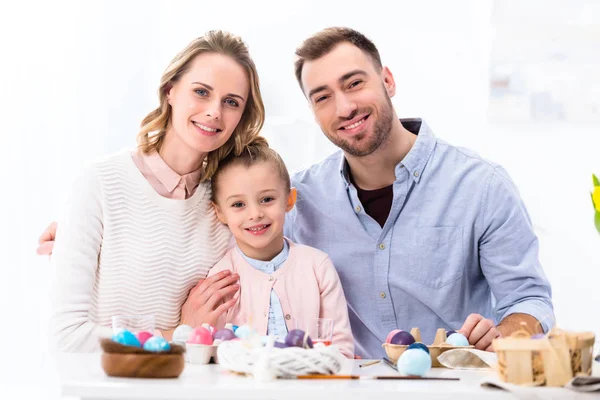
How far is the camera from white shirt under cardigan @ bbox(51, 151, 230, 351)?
1.83 meters

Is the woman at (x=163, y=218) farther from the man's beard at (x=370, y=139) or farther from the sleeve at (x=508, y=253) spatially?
the sleeve at (x=508, y=253)

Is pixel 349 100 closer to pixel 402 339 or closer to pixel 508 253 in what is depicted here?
pixel 508 253

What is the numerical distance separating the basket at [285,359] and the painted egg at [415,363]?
0.11 meters

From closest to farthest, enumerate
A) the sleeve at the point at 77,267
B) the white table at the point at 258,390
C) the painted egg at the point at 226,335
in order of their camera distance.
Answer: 1. the white table at the point at 258,390
2. the painted egg at the point at 226,335
3. the sleeve at the point at 77,267

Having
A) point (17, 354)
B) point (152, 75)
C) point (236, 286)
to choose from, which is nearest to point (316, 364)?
point (236, 286)

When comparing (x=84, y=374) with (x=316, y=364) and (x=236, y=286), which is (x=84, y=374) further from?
(x=236, y=286)

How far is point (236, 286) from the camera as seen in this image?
6.31ft

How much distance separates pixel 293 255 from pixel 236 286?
20 cm

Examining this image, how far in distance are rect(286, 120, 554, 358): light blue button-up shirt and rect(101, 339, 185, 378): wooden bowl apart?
1.12 meters

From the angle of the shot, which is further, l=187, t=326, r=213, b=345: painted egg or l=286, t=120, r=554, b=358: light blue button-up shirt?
l=286, t=120, r=554, b=358: light blue button-up shirt

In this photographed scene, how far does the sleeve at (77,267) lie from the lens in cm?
179

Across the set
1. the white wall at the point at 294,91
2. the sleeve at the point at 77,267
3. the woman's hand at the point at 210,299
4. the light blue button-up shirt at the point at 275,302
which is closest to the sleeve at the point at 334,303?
the light blue button-up shirt at the point at 275,302

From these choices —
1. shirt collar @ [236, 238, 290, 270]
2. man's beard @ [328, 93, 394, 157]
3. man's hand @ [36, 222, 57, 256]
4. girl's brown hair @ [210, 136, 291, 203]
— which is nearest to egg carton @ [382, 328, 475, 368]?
shirt collar @ [236, 238, 290, 270]

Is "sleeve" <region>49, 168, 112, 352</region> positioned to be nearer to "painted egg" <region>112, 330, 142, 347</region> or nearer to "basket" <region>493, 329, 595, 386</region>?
"painted egg" <region>112, 330, 142, 347</region>
